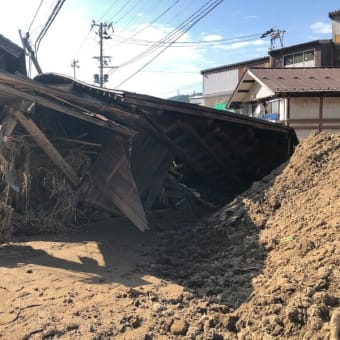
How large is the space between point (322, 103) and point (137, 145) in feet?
37.8

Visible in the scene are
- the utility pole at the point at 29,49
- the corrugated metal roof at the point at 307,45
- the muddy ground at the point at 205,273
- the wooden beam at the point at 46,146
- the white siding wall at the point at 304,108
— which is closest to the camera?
the muddy ground at the point at 205,273

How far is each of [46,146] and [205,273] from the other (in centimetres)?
417

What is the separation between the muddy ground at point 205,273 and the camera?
4.11 metres

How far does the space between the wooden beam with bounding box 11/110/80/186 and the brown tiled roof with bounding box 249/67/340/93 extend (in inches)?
471

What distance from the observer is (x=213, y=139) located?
10.0 metres

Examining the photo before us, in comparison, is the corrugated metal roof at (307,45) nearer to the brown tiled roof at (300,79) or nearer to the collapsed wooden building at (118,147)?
the brown tiled roof at (300,79)

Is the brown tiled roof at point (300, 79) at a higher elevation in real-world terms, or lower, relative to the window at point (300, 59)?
lower

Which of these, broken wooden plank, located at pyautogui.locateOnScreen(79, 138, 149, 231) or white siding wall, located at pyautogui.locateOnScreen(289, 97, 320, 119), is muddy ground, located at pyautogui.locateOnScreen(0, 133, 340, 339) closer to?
broken wooden plank, located at pyautogui.locateOnScreen(79, 138, 149, 231)

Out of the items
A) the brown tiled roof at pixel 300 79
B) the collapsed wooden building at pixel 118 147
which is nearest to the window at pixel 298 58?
the brown tiled roof at pixel 300 79

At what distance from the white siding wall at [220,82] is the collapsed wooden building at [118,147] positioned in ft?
97.0

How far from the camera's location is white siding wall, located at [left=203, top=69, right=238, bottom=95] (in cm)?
3947

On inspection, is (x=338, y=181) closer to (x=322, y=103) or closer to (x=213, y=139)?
(x=213, y=139)

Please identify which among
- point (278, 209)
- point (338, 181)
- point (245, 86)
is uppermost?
point (245, 86)

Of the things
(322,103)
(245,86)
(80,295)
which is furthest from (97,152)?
(245,86)
